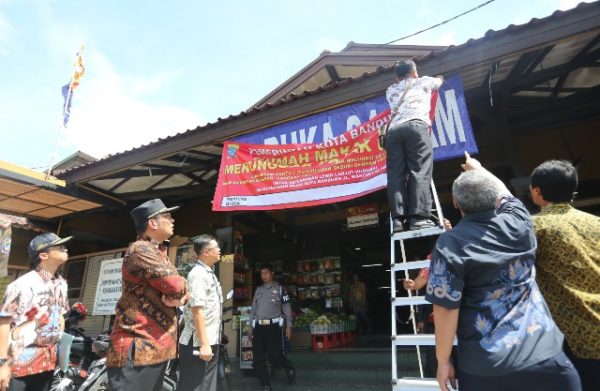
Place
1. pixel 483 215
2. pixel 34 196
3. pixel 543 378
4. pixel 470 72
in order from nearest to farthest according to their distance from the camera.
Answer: pixel 543 378 < pixel 483 215 < pixel 470 72 < pixel 34 196

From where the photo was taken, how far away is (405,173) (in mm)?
3482

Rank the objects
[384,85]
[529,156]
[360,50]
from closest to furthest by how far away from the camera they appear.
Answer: [384,85]
[529,156]
[360,50]

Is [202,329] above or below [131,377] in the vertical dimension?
above

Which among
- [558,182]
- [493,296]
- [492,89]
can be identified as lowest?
[493,296]

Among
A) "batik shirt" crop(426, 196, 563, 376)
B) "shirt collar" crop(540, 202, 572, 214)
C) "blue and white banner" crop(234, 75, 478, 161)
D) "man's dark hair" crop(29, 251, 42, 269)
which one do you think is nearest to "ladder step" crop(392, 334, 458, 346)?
"batik shirt" crop(426, 196, 563, 376)

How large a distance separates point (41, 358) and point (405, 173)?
3.49m

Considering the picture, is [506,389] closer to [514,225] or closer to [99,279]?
[514,225]

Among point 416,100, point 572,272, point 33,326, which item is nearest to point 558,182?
point 572,272

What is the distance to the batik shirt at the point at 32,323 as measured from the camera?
9.62 feet

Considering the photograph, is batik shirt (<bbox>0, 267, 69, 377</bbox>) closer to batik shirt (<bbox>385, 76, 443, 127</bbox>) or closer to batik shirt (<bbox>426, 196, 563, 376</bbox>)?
batik shirt (<bbox>426, 196, 563, 376</bbox>)

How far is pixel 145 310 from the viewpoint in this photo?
2.48 m

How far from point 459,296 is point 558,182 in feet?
3.44

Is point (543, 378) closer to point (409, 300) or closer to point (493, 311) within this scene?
point (493, 311)

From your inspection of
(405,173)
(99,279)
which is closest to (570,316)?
(405,173)
